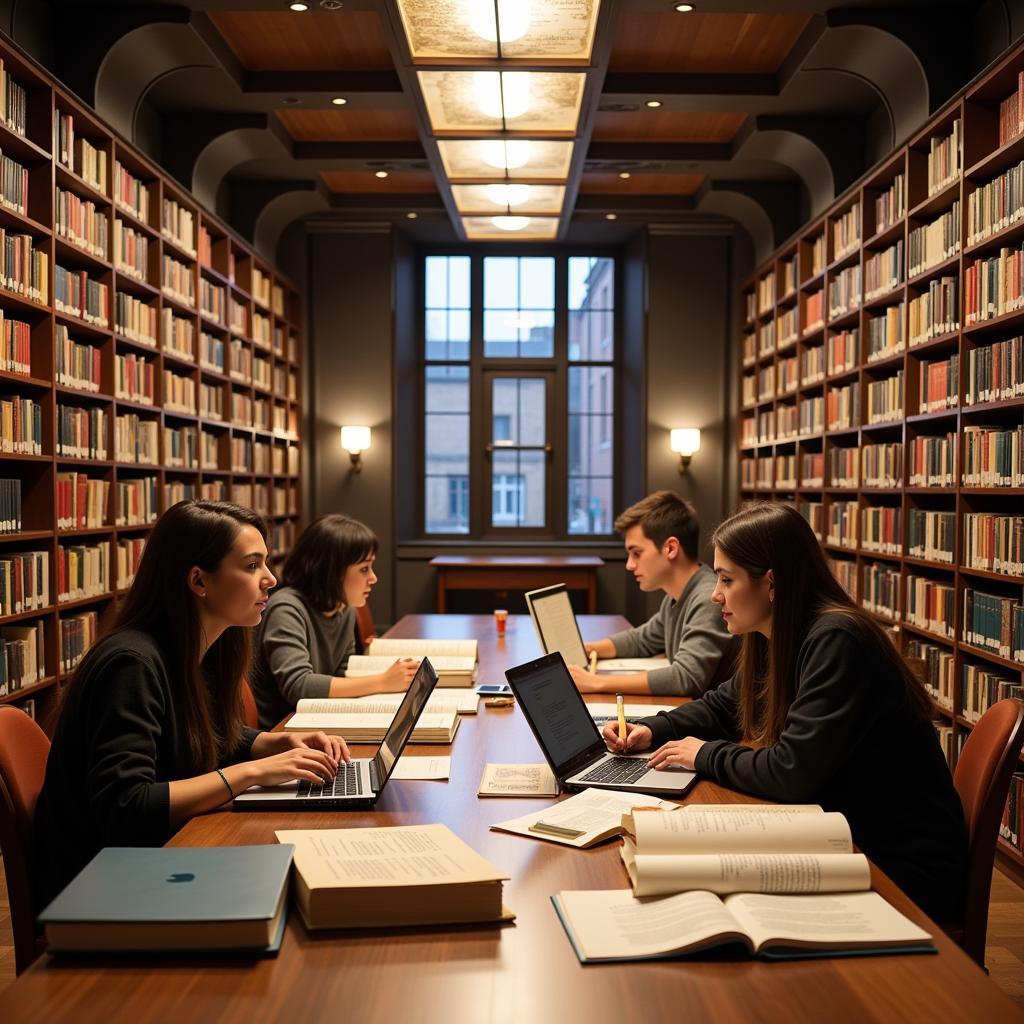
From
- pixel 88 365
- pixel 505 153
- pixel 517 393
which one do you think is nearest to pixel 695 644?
pixel 88 365

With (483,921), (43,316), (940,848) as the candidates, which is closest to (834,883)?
(483,921)

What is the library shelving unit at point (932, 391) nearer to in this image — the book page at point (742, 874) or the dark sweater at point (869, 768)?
the dark sweater at point (869, 768)

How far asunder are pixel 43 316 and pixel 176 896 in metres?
3.13

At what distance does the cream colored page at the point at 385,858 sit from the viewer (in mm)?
1272

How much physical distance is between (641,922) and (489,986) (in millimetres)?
230

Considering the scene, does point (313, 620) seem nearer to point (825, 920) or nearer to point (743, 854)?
point (743, 854)

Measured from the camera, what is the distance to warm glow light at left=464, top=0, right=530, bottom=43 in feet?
11.3

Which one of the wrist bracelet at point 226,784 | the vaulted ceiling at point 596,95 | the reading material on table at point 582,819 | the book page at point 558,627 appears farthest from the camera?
the vaulted ceiling at point 596,95

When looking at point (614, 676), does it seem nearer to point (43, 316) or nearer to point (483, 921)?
point (483, 921)

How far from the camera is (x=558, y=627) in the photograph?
10.8 ft

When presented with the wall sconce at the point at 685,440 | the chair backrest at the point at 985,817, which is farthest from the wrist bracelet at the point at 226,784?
the wall sconce at the point at 685,440

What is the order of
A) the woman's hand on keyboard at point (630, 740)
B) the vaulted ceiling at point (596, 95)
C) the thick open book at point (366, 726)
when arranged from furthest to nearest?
1. the vaulted ceiling at point (596, 95)
2. the thick open book at point (366, 726)
3. the woman's hand on keyboard at point (630, 740)

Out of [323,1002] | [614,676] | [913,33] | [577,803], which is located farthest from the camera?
[913,33]

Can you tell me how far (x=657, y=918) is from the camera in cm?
126
